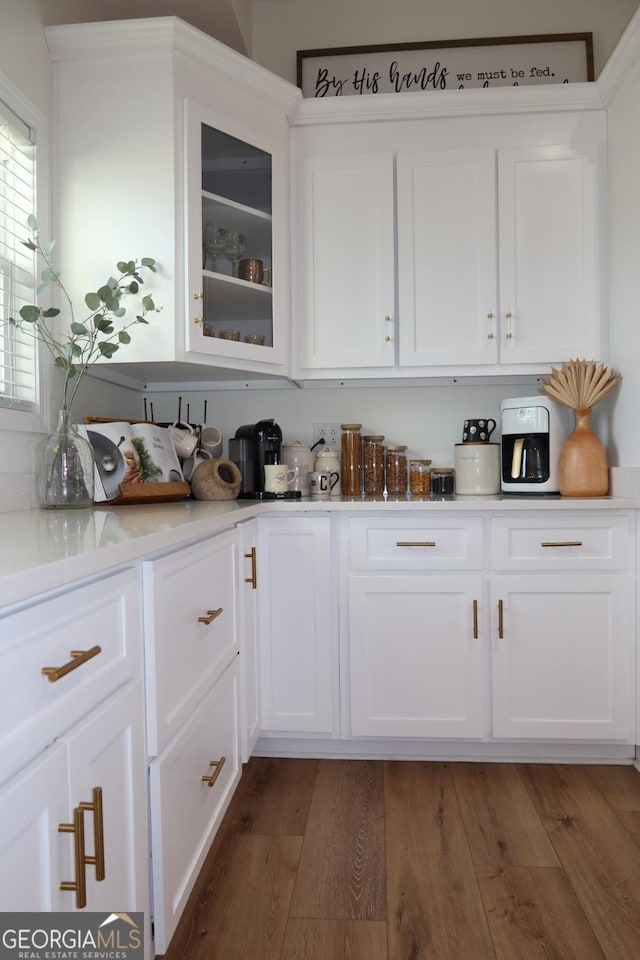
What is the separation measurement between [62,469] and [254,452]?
0.83 m

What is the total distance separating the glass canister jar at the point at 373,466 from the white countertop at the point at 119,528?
0.47 m

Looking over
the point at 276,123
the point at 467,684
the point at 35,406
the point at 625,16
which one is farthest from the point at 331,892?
the point at 625,16

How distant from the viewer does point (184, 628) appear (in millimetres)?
1290

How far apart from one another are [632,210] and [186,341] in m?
1.49

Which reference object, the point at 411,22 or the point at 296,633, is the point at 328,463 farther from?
the point at 411,22

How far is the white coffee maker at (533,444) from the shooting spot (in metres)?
2.31

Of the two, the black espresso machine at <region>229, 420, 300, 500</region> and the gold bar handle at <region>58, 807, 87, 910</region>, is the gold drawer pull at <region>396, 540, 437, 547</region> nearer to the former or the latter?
the black espresso machine at <region>229, 420, 300, 500</region>

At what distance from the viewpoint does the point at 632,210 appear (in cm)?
216

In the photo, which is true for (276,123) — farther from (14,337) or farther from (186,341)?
(14,337)

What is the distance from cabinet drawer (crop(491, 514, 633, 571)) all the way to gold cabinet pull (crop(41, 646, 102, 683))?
4.73 ft

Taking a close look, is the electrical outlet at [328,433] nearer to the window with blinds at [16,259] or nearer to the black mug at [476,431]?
the black mug at [476,431]

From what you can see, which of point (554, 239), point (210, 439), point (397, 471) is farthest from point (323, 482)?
point (554, 239)

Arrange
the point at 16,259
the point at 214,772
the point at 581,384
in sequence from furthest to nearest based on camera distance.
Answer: the point at 581,384 → the point at 16,259 → the point at 214,772

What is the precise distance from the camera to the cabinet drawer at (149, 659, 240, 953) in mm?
1127
